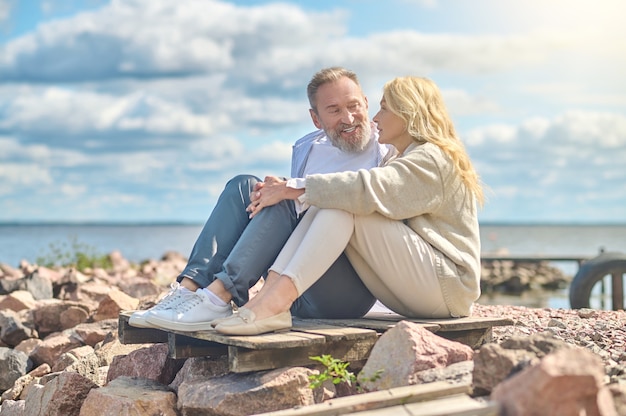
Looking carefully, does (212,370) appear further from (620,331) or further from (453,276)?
(620,331)

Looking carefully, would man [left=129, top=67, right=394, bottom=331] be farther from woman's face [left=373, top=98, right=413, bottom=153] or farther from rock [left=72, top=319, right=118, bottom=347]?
rock [left=72, top=319, right=118, bottom=347]

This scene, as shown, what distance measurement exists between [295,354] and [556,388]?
1507 mm

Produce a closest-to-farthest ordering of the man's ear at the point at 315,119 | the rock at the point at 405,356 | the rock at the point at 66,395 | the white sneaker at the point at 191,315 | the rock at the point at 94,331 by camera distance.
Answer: the rock at the point at 405,356, the white sneaker at the point at 191,315, the rock at the point at 66,395, the man's ear at the point at 315,119, the rock at the point at 94,331

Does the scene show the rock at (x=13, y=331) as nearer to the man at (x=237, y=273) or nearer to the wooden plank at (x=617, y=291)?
the man at (x=237, y=273)

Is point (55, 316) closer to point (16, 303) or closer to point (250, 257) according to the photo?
point (16, 303)

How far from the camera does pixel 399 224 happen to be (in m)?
3.89

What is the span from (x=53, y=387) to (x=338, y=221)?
1.84m

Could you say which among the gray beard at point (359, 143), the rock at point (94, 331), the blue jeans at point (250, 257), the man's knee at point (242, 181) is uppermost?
the gray beard at point (359, 143)

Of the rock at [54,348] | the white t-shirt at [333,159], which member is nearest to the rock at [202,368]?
the white t-shirt at [333,159]

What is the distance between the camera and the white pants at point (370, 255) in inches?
147

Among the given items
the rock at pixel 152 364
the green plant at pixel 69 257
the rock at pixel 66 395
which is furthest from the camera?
the green plant at pixel 69 257

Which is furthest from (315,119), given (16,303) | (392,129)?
(16,303)

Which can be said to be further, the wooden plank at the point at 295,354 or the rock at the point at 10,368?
the rock at the point at 10,368

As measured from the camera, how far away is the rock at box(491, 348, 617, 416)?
8.07ft
